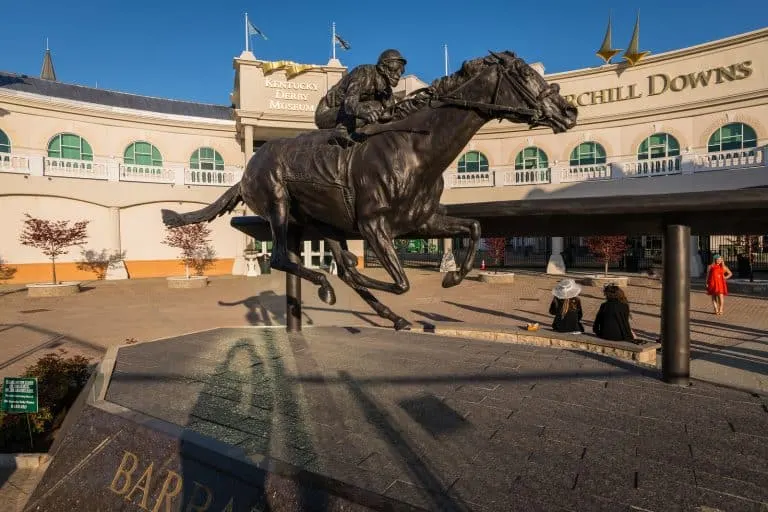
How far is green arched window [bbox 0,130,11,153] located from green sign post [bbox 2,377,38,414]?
78.8ft

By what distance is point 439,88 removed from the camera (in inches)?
170

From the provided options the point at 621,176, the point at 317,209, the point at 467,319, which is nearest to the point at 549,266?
the point at 621,176

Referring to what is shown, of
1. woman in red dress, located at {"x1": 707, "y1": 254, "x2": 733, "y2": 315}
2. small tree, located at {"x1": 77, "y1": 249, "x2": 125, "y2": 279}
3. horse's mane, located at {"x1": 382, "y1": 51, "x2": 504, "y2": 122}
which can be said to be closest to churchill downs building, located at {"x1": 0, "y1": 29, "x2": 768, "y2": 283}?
small tree, located at {"x1": 77, "y1": 249, "x2": 125, "y2": 279}

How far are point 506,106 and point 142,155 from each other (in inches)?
1099

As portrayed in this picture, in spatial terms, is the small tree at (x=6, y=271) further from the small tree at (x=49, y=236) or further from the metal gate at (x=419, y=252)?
the metal gate at (x=419, y=252)

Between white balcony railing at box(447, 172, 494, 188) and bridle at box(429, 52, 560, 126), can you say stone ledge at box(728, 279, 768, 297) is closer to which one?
white balcony railing at box(447, 172, 494, 188)

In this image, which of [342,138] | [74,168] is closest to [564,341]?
[342,138]

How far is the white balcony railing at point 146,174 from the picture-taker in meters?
25.4

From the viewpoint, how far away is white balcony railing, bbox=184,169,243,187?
1056 inches

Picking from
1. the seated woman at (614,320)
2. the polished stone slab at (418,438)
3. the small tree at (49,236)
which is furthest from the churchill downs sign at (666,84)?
the small tree at (49,236)

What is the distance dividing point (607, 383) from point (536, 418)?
4.37 ft

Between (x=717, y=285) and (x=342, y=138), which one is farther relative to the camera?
(x=717, y=285)

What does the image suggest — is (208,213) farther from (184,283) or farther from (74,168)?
(74,168)

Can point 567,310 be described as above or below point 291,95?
below
